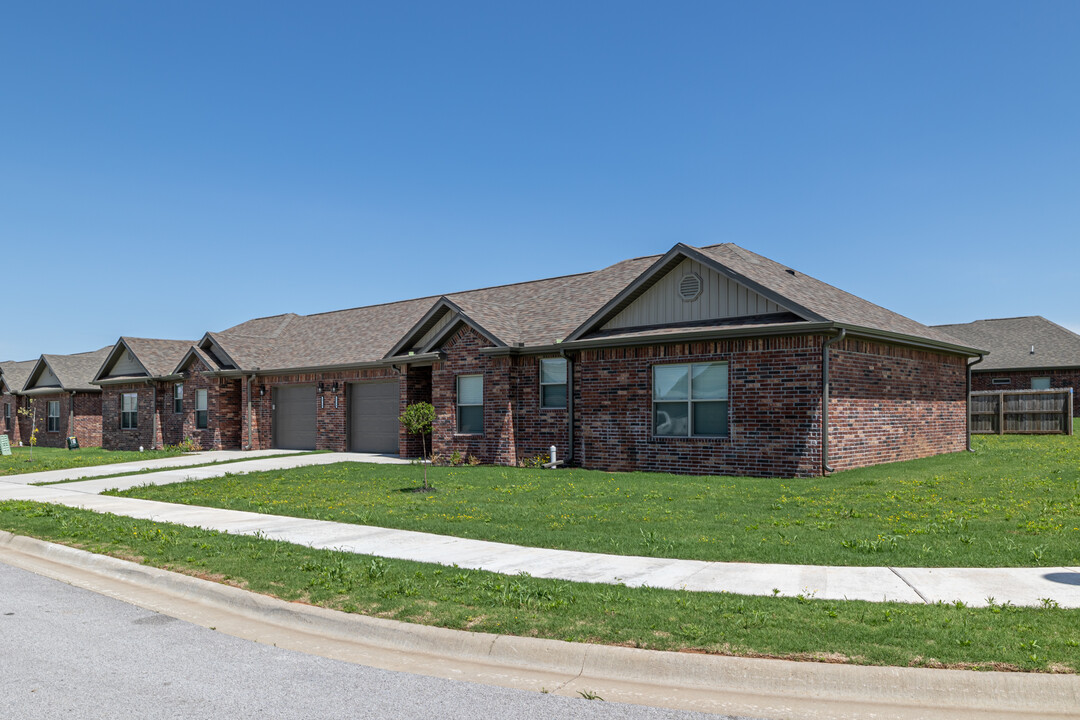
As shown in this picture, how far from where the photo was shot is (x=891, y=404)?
18766 mm

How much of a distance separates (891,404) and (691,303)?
5.22 m

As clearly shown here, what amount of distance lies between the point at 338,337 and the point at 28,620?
24474 mm

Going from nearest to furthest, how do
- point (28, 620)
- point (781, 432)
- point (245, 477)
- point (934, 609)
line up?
point (934, 609) < point (28, 620) < point (781, 432) < point (245, 477)


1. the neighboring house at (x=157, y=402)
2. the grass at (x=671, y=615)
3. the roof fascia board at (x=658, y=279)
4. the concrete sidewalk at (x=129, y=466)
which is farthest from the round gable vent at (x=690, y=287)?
the neighboring house at (x=157, y=402)

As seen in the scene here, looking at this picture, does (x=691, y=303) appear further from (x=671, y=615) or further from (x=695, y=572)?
(x=671, y=615)

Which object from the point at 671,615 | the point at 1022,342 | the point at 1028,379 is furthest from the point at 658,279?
the point at 1022,342

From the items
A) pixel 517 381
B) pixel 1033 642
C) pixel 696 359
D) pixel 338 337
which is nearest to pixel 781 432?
pixel 696 359

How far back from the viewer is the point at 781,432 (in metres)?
16.6

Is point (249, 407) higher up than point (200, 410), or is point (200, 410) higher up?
point (249, 407)

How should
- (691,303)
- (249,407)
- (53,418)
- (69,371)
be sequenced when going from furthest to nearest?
(53,418) < (69,371) < (249,407) < (691,303)

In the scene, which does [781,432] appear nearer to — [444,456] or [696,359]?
[696,359]

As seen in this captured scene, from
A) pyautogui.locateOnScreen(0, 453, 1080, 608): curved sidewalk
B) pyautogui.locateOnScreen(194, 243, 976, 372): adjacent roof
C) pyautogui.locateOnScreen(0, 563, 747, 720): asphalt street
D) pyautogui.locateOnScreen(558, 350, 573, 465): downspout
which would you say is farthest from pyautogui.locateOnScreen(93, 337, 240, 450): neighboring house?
pyautogui.locateOnScreen(0, 563, 747, 720): asphalt street

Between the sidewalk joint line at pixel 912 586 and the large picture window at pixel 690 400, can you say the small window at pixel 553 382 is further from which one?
the sidewalk joint line at pixel 912 586

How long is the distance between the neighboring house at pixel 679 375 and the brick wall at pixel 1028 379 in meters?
19.8
